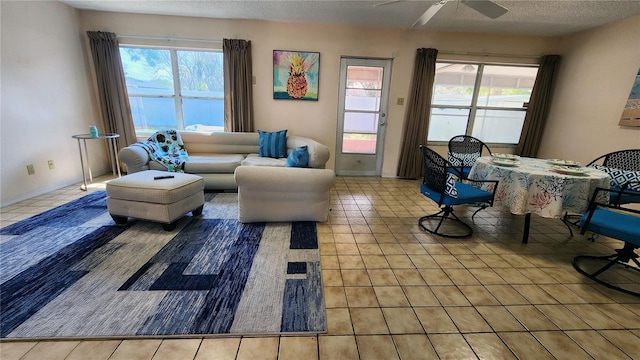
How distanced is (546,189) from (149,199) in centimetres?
345

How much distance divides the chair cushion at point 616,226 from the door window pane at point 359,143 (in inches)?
121

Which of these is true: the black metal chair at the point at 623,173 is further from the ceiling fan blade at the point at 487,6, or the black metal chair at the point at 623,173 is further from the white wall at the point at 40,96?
the white wall at the point at 40,96

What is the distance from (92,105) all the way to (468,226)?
5.57 metres

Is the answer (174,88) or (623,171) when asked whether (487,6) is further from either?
(174,88)

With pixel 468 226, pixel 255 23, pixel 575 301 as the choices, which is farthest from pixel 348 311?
pixel 255 23

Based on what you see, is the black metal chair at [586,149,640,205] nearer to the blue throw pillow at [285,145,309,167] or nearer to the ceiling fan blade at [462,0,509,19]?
the ceiling fan blade at [462,0,509,19]

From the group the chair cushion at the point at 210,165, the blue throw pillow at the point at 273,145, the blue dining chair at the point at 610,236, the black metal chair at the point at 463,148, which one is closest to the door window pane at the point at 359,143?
the blue throw pillow at the point at 273,145

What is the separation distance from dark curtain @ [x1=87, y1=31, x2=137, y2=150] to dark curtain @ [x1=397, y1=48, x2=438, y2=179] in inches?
178

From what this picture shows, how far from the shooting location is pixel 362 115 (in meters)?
4.67

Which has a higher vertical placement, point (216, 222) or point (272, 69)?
point (272, 69)

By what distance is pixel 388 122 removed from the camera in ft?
15.3

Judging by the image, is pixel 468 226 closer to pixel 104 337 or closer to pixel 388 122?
pixel 388 122

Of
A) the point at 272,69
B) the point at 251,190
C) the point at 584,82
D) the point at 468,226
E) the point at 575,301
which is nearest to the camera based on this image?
the point at 575,301

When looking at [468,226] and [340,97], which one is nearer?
[468,226]
